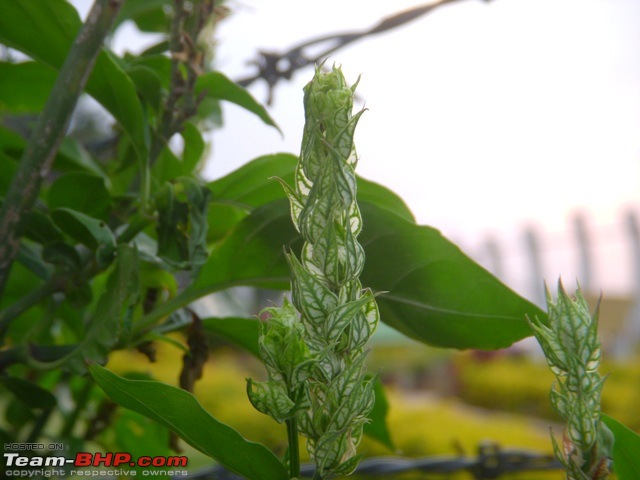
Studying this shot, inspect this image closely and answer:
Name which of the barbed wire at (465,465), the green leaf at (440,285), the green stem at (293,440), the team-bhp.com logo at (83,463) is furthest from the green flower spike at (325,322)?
the barbed wire at (465,465)

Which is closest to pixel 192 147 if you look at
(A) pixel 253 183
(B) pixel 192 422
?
(A) pixel 253 183

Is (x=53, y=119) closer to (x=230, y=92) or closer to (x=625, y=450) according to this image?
(x=230, y=92)

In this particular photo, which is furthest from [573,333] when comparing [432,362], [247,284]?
[432,362]

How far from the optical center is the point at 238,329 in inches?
18.2

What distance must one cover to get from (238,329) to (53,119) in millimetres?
190

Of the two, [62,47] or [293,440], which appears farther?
[62,47]

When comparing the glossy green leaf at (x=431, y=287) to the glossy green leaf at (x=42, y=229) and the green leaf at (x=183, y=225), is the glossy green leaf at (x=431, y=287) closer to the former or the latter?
the green leaf at (x=183, y=225)

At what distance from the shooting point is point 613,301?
9.72 m

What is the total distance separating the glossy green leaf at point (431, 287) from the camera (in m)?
0.36

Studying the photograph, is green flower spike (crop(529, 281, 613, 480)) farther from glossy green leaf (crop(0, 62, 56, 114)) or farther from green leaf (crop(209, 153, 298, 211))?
glossy green leaf (crop(0, 62, 56, 114))

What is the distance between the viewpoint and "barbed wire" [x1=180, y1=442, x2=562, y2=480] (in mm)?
590

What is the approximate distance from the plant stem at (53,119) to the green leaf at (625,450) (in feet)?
1.09

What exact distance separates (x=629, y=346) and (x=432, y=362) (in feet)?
12.1

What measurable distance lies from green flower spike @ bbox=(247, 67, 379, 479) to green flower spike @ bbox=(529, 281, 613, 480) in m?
0.08
